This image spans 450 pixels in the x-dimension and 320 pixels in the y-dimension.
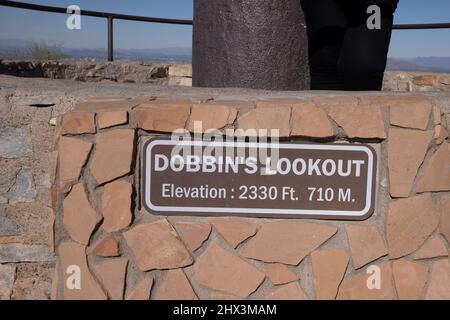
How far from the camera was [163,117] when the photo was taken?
152 cm

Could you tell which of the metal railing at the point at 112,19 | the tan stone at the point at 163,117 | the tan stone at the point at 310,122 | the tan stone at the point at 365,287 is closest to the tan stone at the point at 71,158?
the tan stone at the point at 163,117

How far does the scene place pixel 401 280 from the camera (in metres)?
1.60

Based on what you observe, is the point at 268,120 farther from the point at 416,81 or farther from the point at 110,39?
the point at 110,39

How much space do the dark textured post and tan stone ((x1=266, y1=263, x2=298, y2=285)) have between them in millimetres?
780

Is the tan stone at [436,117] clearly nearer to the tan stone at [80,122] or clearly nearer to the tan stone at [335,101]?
the tan stone at [335,101]

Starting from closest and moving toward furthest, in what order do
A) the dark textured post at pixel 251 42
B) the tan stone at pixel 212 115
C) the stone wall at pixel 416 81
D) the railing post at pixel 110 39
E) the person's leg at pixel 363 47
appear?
1. the tan stone at pixel 212 115
2. the person's leg at pixel 363 47
3. the dark textured post at pixel 251 42
4. the stone wall at pixel 416 81
5. the railing post at pixel 110 39

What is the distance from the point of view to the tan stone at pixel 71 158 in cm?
153

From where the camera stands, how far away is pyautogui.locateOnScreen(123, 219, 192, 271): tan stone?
5.14 ft

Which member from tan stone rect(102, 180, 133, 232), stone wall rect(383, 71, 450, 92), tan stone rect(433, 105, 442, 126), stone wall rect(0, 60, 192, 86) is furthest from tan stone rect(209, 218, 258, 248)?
stone wall rect(383, 71, 450, 92)

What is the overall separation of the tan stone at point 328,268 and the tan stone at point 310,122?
1.09ft

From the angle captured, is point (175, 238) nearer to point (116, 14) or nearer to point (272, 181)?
point (272, 181)

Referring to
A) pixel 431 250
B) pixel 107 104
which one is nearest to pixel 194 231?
pixel 107 104

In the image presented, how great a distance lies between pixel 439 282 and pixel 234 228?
619 mm

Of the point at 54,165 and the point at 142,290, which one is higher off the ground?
the point at 54,165
